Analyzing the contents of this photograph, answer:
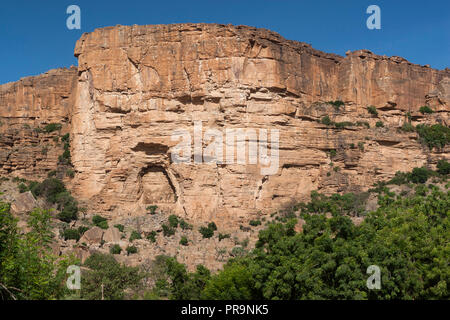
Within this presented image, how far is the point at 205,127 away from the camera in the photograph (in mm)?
40406

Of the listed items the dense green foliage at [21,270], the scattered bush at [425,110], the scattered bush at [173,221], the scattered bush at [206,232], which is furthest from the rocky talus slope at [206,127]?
the dense green foliage at [21,270]

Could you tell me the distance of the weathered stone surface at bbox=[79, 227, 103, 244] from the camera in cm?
3647

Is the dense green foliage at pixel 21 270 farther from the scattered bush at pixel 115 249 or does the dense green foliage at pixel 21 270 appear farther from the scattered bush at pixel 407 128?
the scattered bush at pixel 407 128

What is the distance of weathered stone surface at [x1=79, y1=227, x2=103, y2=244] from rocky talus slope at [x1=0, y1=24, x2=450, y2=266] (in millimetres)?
3477

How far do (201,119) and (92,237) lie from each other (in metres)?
13.0

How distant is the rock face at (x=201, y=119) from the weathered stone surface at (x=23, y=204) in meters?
4.80

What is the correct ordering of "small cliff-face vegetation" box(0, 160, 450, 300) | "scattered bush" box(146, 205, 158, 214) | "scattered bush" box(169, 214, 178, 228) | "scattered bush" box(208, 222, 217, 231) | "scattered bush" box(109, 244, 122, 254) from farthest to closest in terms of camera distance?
"scattered bush" box(146, 205, 158, 214) → "scattered bush" box(169, 214, 178, 228) → "scattered bush" box(208, 222, 217, 231) → "scattered bush" box(109, 244, 122, 254) → "small cliff-face vegetation" box(0, 160, 450, 300)

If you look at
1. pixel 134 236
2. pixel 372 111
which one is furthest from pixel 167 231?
pixel 372 111

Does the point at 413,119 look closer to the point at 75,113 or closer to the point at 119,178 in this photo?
the point at 119,178

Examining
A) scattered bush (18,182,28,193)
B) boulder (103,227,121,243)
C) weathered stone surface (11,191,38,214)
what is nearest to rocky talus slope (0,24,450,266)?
scattered bush (18,182,28,193)

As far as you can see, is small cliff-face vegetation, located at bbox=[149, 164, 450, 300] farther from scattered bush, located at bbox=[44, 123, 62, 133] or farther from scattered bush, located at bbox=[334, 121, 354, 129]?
scattered bush, located at bbox=[44, 123, 62, 133]
